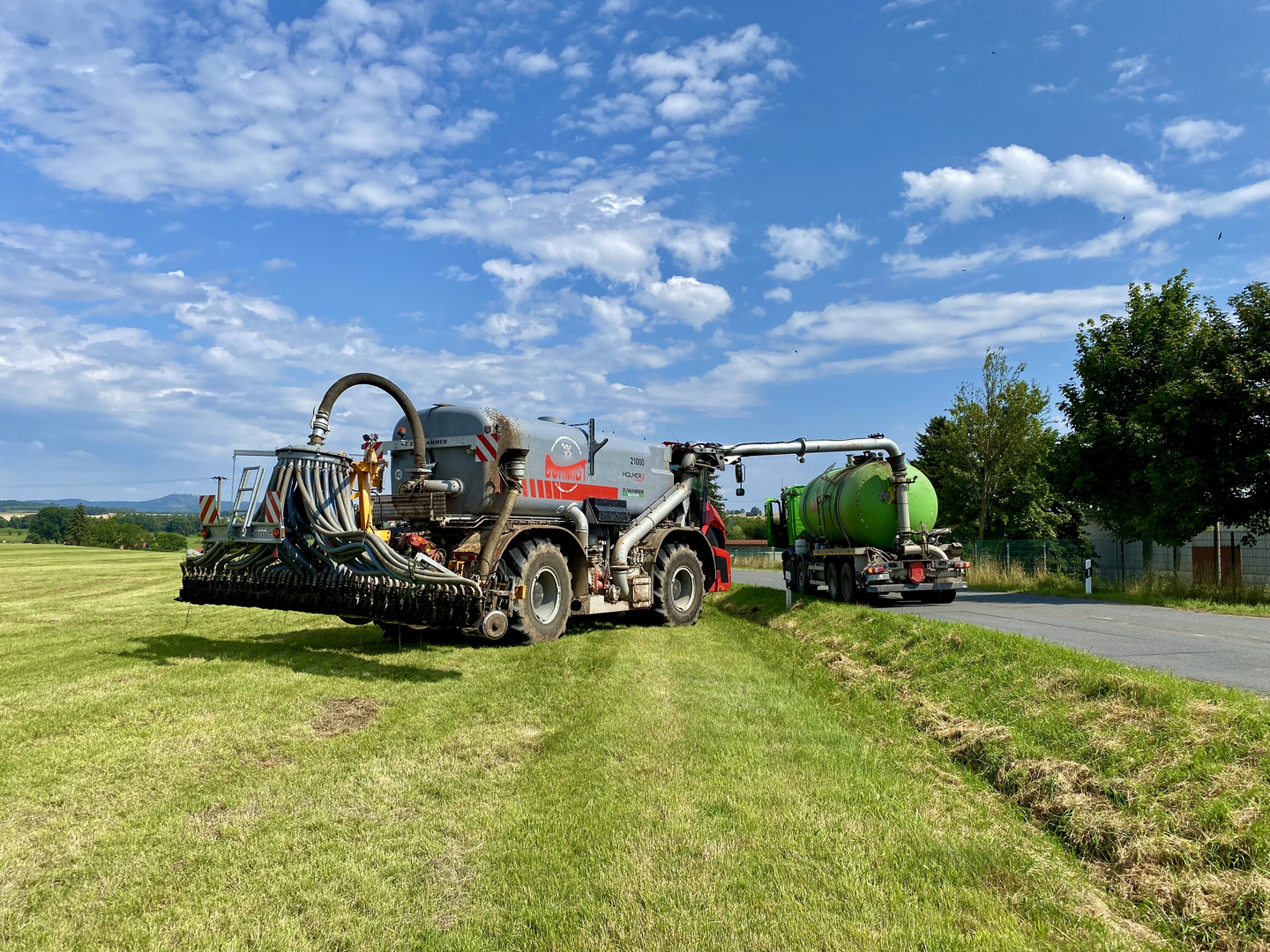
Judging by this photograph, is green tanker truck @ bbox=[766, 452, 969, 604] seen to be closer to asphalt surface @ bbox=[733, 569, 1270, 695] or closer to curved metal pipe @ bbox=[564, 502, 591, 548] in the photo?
asphalt surface @ bbox=[733, 569, 1270, 695]

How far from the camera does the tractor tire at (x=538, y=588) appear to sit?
10.3 m

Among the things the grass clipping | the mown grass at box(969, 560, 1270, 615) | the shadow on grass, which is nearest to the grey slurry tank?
the shadow on grass

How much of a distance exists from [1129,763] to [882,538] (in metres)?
11.8

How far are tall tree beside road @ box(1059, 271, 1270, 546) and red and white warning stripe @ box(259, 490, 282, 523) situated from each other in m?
18.4

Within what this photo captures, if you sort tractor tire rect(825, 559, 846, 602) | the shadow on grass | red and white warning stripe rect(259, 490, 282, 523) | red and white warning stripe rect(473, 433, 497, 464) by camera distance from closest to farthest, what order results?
the shadow on grass
red and white warning stripe rect(259, 490, 282, 523)
red and white warning stripe rect(473, 433, 497, 464)
tractor tire rect(825, 559, 846, 602)

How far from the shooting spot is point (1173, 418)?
18.6 meters

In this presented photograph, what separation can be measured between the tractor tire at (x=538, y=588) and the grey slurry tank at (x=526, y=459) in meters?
0.73

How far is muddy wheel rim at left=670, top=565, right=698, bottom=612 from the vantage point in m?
14.1

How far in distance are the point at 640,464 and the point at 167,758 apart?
988 cm

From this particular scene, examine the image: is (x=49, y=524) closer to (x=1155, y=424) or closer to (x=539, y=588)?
(x=539, y=588)

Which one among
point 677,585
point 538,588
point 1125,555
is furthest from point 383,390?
point 1125,555

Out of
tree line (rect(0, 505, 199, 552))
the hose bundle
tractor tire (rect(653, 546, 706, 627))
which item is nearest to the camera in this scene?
the hose bundle

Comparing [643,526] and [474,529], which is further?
[643,526]

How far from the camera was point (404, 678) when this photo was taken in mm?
8422
